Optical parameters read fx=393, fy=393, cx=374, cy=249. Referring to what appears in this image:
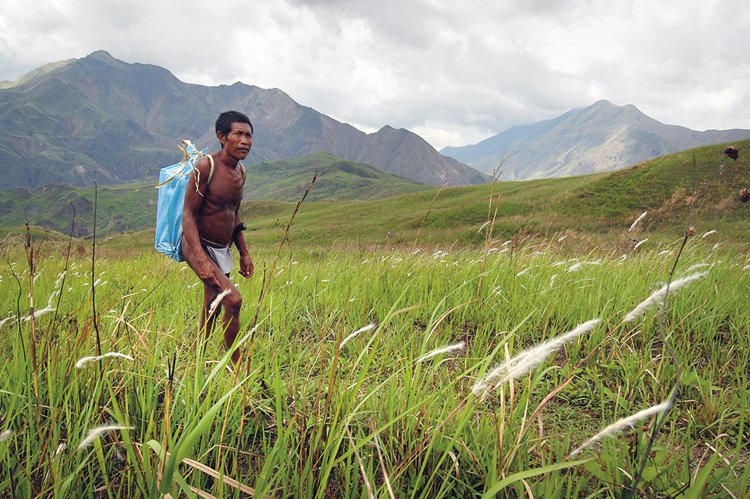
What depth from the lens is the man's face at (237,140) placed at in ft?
14.2

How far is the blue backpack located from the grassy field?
79cm

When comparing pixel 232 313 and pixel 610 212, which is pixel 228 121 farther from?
pixel 610 212

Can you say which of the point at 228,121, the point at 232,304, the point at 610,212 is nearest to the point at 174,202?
the point at 228,121

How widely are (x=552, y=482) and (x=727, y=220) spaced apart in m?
36.1

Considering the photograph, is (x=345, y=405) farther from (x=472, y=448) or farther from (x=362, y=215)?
(x=362, y=215)

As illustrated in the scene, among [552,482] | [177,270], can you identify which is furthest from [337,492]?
[177,270]

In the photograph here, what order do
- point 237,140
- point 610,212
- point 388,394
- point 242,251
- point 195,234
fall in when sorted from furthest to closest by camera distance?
point 610,212, point 242,251, point 237,140, point 195,234, point 388,394

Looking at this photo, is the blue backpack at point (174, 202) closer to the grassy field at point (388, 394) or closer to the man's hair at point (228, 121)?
the man's hair at point (228, 121)

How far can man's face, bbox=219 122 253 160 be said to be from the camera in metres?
4.32

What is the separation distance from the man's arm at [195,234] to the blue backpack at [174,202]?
0.09 m

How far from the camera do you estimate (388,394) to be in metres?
2.32

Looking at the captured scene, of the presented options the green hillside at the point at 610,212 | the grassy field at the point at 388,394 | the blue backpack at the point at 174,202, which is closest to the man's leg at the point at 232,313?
the grassy field at the point at 388,394

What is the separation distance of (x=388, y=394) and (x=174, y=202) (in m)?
3.39

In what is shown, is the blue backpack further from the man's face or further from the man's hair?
the man's hair
